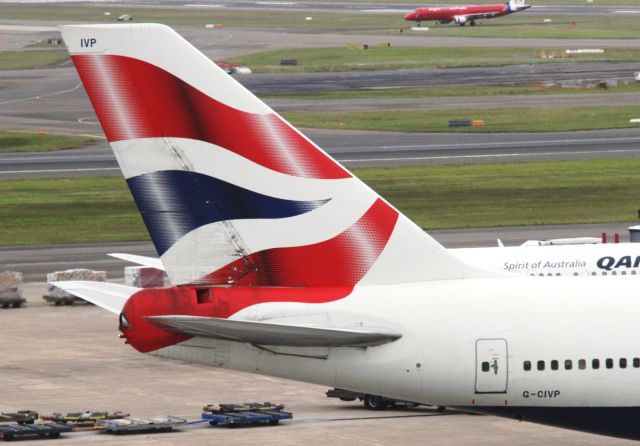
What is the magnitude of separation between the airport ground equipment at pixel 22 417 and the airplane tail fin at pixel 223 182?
11975 mm

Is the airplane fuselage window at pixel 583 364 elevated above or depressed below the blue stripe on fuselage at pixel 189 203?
below

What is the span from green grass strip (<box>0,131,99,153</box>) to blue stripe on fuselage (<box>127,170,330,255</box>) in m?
84.5

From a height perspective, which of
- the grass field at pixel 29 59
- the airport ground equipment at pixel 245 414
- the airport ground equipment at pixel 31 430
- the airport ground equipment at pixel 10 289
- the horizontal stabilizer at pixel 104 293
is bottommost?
the airport ground equipment at pixel 31 430

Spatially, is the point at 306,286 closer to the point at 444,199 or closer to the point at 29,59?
the point at 444,199

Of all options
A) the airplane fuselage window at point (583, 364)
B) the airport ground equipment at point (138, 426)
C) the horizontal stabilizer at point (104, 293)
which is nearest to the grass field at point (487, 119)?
the airport ground equipment at point (138, 426)

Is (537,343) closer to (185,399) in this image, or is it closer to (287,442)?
(287,442)

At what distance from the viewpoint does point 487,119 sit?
393 feet

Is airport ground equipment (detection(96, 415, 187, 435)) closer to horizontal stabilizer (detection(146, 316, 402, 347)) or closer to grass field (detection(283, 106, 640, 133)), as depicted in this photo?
horizontal stabilizer (detection(146, 316, 402, 347))

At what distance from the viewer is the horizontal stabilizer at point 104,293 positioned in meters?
26.8

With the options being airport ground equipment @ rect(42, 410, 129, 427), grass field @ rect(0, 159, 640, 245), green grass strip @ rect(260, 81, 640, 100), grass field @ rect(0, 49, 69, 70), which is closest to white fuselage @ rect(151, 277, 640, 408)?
airport ground equipment @ rect(42, 410, 129, 427)

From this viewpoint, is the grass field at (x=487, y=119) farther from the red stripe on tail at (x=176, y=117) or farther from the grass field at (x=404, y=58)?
the red stripe on tail at (x=176, y=117)

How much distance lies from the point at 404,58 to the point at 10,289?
124 metres

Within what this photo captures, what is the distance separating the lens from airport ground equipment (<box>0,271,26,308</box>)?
5632 cm

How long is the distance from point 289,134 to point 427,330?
4564 millimetres
